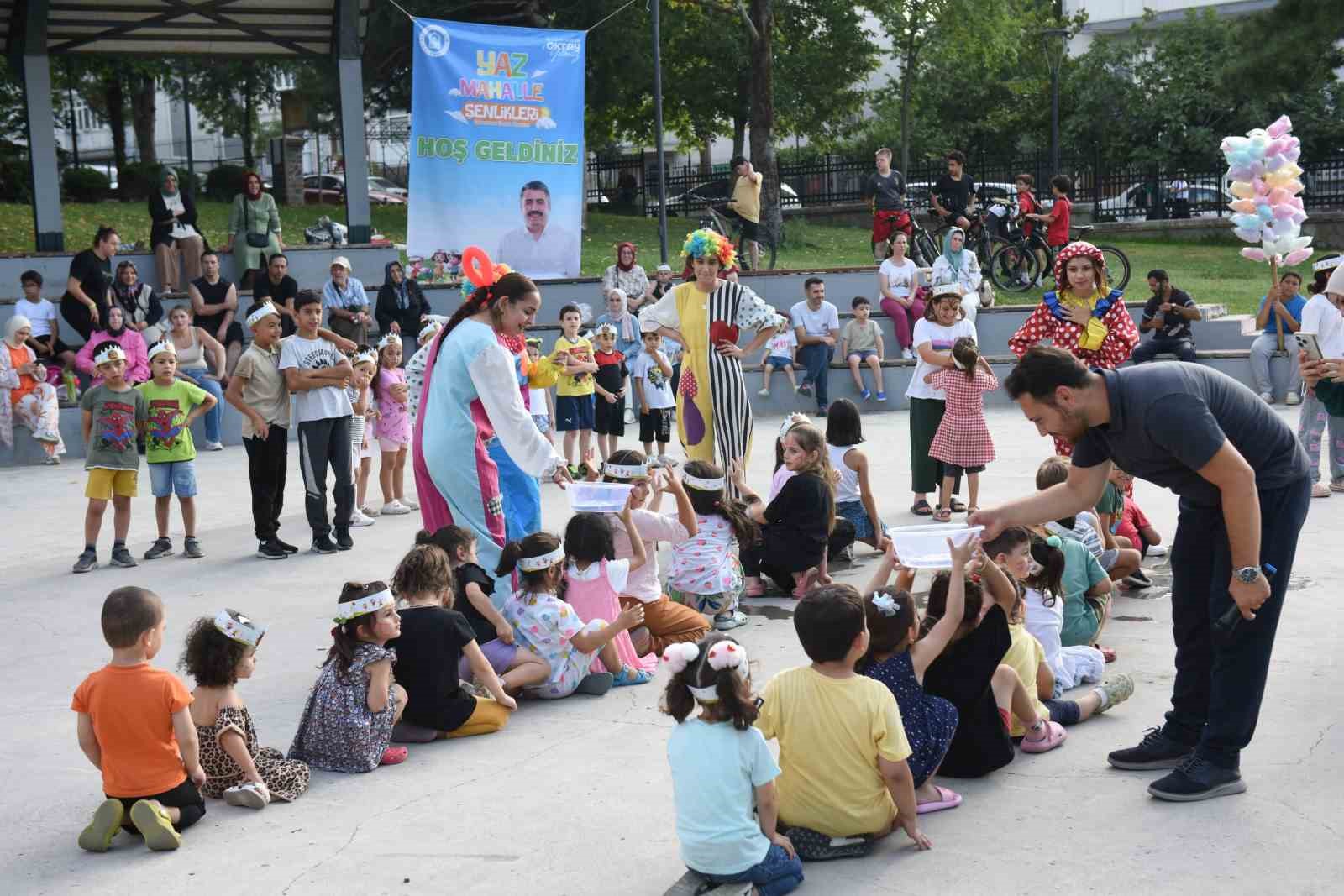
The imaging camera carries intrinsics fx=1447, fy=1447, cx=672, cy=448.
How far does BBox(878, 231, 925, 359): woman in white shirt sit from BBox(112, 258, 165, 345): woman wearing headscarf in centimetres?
836

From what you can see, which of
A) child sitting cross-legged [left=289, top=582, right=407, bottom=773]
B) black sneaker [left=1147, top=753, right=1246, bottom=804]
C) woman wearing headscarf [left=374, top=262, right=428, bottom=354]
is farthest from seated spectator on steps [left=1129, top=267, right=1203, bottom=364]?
child sitting cross-legged [left=289, top=582, right=407, bottom=773]

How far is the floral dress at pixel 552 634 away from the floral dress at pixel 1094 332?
3.05 m

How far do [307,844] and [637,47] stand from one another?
2348 centimetres

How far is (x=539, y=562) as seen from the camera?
6043 millimetres

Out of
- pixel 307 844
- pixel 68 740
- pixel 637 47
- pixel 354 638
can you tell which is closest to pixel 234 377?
pixel 68 740

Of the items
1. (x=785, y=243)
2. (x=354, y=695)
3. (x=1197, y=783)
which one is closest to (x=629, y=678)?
(x=354, y=695)

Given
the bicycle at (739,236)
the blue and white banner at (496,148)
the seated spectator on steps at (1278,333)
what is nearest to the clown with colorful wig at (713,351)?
the seated spectator on steps at (1278,333)

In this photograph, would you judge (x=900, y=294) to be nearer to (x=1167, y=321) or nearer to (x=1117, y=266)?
(x=1167, y=321)

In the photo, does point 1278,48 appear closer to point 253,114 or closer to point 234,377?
point 234,377

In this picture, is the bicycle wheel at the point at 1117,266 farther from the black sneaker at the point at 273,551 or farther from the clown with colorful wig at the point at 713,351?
the black sneaker at the point at 273,551

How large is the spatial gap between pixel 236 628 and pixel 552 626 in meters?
1.47

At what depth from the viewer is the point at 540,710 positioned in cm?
607

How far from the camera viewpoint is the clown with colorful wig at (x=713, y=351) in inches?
344

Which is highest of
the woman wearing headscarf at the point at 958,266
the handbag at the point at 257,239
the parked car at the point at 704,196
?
the parked car at the point at 704,196
